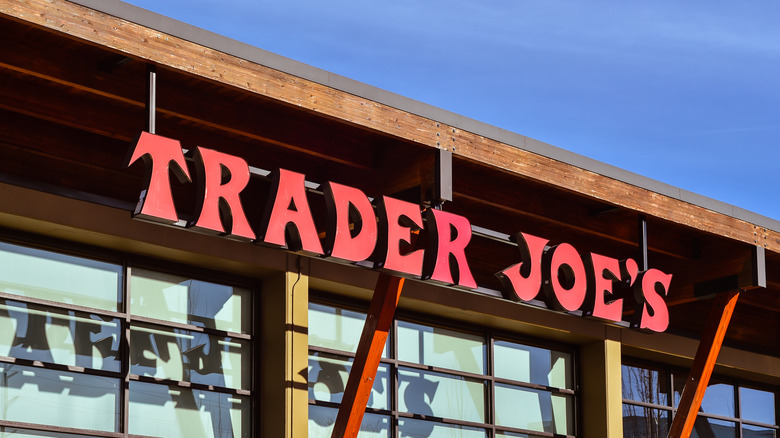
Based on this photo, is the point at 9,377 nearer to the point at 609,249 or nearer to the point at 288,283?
the point at 288,283

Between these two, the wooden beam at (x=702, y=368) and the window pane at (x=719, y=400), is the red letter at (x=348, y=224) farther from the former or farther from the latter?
the window pane at (x=719, y=400)

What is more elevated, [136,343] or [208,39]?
[208,39]

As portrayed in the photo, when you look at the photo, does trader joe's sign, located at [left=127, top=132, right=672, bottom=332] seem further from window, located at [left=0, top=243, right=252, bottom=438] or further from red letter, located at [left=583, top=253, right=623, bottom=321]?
window, located at [left=0, top=243, right=252, bottom=438]

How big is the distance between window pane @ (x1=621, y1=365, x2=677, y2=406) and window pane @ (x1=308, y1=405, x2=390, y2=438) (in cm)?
536

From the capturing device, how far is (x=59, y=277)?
1323cm

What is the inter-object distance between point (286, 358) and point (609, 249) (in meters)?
6.53

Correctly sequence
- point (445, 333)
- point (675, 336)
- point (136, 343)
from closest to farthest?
point (136, 343) → point (445, 333) → point (675, 336)

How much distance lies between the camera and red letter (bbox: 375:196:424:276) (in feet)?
42.9

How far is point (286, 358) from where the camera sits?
46.1 feet

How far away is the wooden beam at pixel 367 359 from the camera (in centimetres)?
→ 1341

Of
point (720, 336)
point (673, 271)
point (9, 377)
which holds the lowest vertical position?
point (9, 377)

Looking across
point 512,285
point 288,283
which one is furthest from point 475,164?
point 288,283

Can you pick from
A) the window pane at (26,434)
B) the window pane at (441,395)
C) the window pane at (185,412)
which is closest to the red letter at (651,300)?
the window pane at (441,395)

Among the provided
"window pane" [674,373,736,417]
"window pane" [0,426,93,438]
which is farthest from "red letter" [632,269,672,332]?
"window pane" [0,426,93,438]
